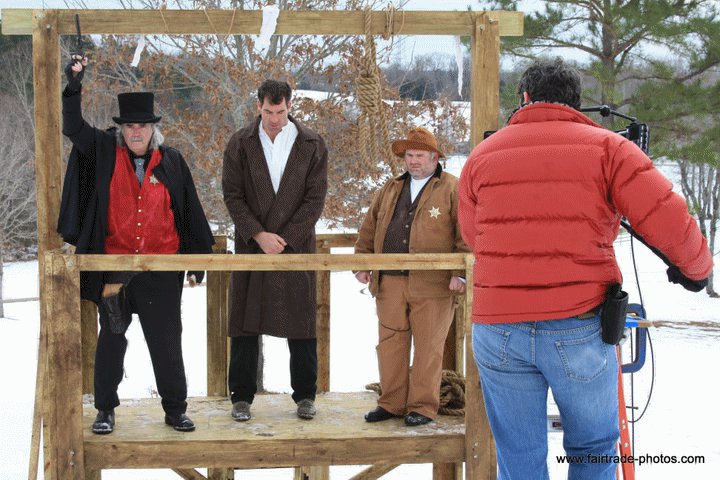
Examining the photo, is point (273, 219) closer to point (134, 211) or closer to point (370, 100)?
point (134, 211)

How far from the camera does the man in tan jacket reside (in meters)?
4.32

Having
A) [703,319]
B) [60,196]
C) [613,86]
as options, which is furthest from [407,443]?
[703,319]

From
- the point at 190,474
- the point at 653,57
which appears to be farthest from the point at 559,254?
the point at 653,57

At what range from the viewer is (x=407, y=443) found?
13.6 ft

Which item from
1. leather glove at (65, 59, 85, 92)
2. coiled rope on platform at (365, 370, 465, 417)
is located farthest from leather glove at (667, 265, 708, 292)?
leather glove at (65, 59, 85, 92)

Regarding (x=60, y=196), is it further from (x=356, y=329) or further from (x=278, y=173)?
(x=356, y=329)

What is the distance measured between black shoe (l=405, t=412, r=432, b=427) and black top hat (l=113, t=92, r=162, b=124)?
6.10 feet

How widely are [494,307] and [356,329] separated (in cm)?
1350

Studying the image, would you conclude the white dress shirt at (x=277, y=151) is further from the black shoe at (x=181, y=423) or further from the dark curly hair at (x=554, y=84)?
the dark curly hair at (x=554, y=84)

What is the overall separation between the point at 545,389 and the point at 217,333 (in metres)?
2.69

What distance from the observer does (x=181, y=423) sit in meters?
4.21

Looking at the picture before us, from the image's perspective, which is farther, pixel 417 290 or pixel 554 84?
pixel 417 290

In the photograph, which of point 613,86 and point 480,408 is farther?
point 613,86

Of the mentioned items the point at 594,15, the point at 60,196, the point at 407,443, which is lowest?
the point at 407,443
